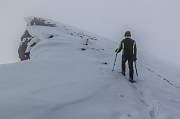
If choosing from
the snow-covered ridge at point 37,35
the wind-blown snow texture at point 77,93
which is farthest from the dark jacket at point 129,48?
the snow-covered ridge at point 37,35

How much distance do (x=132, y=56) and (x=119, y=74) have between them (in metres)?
1.29

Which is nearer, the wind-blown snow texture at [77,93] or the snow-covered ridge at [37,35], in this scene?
the wind-blown snow texture at [77,93]

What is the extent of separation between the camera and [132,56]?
49.8 feet

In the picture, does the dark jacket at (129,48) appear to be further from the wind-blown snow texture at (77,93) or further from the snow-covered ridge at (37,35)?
the snow-covered ridge at (37,35)

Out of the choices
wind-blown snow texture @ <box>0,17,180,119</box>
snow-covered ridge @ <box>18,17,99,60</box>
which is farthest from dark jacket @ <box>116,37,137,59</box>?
snow-covered ridge @ <box>18,17,99,60</box>

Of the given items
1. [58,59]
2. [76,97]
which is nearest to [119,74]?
[58,59]

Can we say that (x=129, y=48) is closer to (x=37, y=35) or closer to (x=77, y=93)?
(x=77, y=93)

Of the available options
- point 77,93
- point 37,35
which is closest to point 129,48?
point 77,93

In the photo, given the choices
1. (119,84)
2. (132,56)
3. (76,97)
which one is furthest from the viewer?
(132,56)

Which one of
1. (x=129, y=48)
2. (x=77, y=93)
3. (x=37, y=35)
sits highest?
(x=129, y=48)

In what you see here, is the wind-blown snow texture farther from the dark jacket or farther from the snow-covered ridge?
the snow-covered ridge

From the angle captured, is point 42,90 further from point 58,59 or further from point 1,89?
point 58,59

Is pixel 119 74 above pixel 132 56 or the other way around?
the other way around

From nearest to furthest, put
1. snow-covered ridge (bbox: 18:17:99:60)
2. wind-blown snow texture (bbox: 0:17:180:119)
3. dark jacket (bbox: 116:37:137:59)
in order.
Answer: wind-blown snow texture (bbox: 0:17:180:119) < dark jacket (bbox: 116:37:137:59) < snow-covered ridge (bbox: 18:17:99:60)
